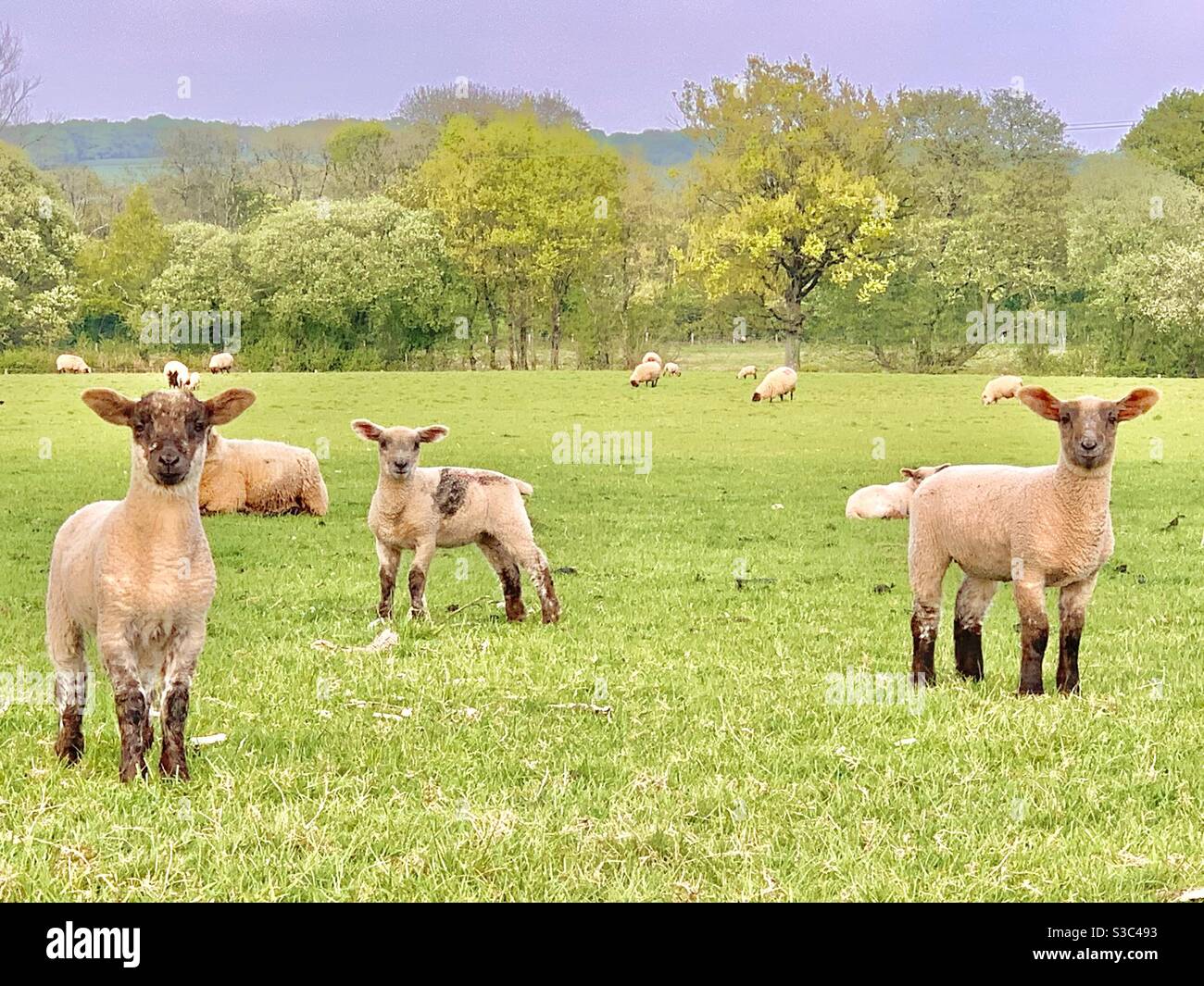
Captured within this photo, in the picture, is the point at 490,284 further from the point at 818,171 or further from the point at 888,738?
the point at 888,738

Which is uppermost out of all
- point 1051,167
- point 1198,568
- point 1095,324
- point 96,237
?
point 1051,167

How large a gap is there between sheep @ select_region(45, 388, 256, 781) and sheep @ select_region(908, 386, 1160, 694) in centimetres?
527

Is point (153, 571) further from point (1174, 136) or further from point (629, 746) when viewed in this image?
point (1174, 136)

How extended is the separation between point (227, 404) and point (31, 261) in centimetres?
4666

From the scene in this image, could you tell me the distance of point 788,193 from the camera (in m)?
55.4

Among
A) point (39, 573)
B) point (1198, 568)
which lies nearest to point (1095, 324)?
point (1198, 568)

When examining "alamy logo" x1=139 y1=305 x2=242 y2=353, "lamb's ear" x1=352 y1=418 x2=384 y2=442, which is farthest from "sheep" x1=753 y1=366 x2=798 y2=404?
"lamb's ear" x1=352 y1=418 x2=384 y2=442

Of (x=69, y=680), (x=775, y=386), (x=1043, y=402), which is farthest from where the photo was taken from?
(x=775, y=386)

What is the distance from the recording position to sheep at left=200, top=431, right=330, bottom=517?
2020cm

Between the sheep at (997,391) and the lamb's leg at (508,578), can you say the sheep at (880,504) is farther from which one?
the sheep at (997,391)

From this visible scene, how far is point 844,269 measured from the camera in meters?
55.4

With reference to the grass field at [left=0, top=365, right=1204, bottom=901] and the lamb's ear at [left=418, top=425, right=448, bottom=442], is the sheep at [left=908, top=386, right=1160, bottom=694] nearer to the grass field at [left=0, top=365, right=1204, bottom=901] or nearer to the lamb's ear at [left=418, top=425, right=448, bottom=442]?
the grass field at [left=0, top=365, right=1204, bottom=901]

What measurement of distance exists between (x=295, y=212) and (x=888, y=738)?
175 feet
